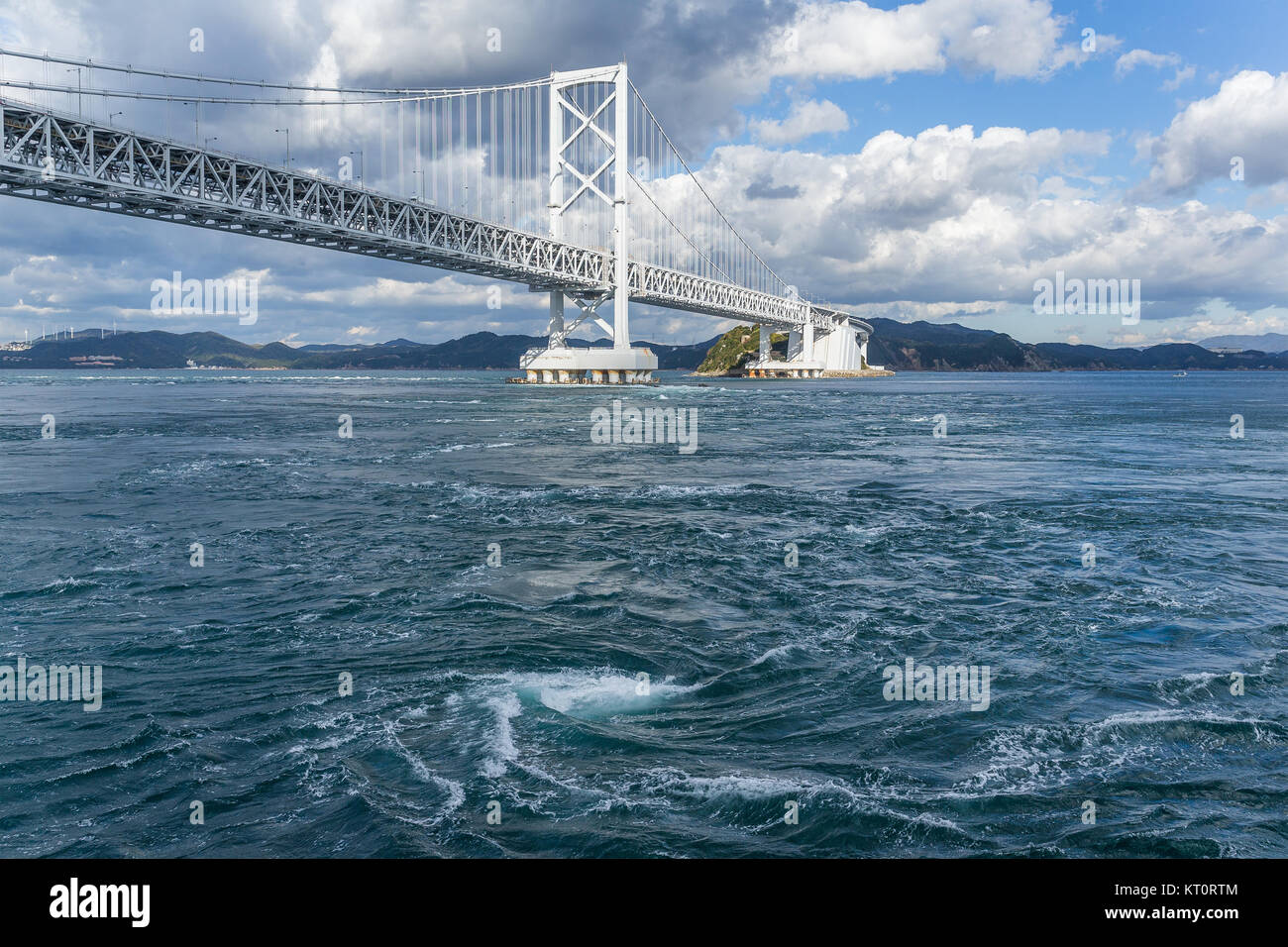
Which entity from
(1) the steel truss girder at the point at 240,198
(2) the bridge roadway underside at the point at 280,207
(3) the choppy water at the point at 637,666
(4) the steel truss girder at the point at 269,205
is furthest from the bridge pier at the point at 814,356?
Answer: (3) the choppy water at the point at 637,666

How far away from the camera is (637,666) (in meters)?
9.13

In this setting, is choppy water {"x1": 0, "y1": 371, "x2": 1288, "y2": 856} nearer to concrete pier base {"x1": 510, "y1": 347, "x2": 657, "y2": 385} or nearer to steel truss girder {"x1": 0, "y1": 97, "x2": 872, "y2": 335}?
steel truss girder {"x1": 0, "y1": 97, "x2": 872, "y2": 335}

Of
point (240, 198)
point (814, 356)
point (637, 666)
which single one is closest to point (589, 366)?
point (240, 198)

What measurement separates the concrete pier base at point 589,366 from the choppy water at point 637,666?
64261mm

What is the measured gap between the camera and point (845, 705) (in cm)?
806

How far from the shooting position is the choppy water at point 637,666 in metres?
5.98

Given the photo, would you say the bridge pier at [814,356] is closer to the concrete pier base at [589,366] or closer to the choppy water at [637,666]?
the concrete pier base at [589,366]

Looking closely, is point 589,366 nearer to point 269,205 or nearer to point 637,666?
point 269,205

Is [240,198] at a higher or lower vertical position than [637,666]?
higher

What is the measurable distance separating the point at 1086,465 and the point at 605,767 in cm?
2589

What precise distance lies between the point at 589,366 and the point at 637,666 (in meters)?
77.3
